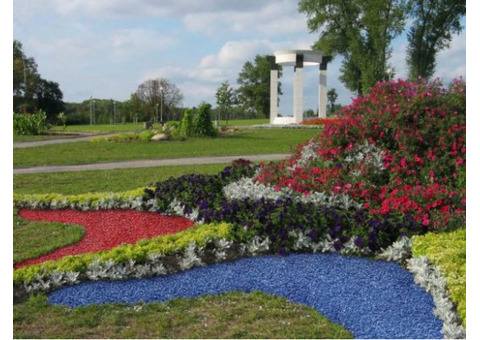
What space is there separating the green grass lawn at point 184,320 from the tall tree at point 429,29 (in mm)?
34294

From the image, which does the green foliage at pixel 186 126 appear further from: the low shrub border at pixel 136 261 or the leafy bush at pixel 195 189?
the low shrub border at pixel 136 261

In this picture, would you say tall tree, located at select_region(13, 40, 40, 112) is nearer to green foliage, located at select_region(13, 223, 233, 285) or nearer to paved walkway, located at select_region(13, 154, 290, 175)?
paved walkway, located at select_region(13, 154, 290, 175)

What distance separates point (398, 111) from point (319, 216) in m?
1.94

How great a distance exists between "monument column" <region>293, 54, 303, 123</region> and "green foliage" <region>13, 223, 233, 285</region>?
1074 inches

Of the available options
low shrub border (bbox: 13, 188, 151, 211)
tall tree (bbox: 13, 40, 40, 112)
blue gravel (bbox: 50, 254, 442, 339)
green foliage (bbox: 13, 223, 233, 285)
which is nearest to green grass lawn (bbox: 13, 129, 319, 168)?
low shrub border (bbox: 13, 188, 151, 211)

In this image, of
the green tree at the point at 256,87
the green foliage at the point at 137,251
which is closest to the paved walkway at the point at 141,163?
the green foliage at the point at 137,251

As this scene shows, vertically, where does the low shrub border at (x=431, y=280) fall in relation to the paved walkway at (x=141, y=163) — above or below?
below

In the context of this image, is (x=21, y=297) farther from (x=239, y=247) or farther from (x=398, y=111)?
(x=398, y=111)

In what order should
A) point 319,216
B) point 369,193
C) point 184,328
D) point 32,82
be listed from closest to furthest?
point 184,328 → point 319,216 → point 369,193 → point 32,82

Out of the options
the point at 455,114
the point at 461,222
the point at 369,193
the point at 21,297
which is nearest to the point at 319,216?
the point at 369,193

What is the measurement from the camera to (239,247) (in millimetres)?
4922

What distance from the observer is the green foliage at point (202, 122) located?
20.7 meters

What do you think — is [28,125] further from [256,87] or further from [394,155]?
[256,87]

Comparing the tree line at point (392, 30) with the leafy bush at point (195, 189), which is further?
the tree line at point (392, 30)
